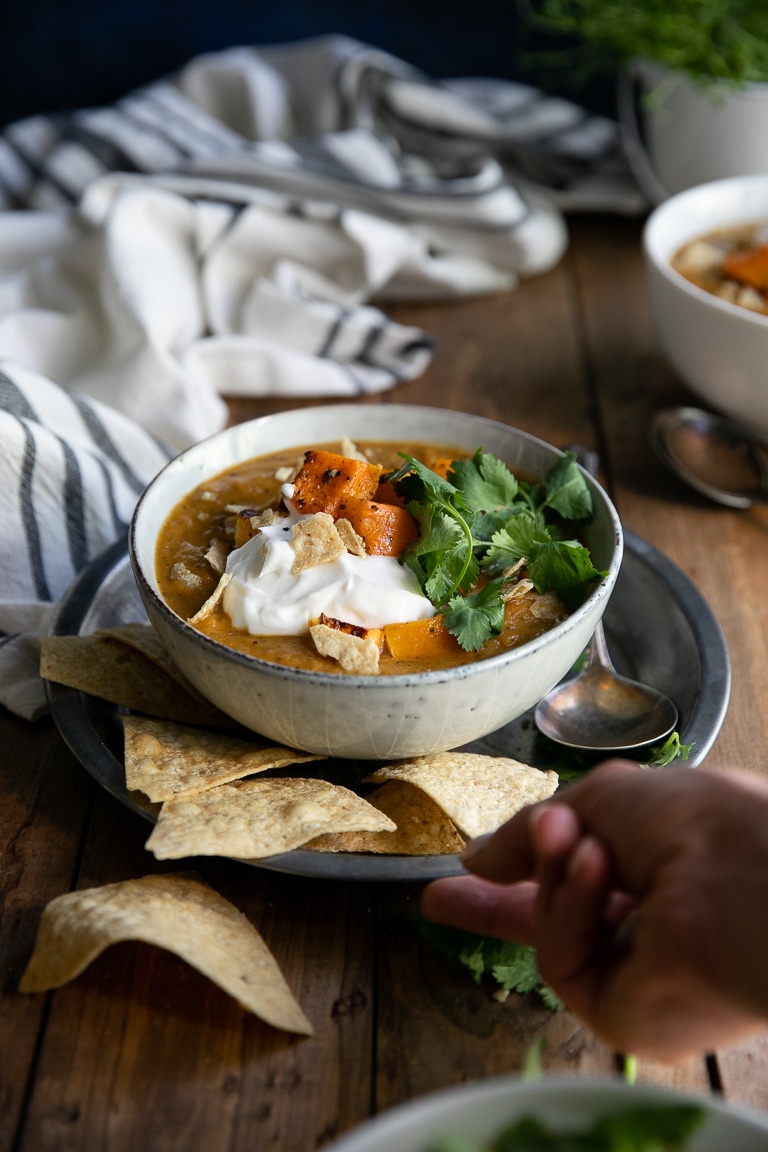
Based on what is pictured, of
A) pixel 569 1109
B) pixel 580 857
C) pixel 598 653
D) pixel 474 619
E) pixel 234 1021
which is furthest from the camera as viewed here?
pixel 598 653

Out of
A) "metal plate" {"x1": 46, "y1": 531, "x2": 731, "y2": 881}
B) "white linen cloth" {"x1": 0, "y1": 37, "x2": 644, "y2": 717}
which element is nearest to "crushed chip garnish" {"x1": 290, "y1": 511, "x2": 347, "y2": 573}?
"metal plate" {"x1": 46, "y1": 531, "x2": 731, "y2": 881}

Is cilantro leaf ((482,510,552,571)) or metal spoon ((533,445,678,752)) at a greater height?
cilantro leaf ((482,510,552,571))

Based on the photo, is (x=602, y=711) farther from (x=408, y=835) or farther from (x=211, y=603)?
(x=211, y=603)

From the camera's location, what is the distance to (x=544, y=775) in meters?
1.82

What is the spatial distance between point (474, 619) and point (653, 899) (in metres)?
0.63

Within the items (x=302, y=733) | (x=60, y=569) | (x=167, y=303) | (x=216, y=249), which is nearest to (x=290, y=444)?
(x=60, y=569)

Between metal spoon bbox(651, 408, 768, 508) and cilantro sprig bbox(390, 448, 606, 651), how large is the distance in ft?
2.83

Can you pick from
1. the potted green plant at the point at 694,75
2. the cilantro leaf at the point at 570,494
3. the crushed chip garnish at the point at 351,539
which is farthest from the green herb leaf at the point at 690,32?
the crushed chip garnish at the point at 351,539

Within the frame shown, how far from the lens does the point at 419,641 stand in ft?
5.93

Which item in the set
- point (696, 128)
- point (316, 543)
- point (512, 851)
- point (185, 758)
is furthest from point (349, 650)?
point (696, 128)

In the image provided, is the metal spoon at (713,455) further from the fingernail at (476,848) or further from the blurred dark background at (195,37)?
the blurred dark background at (195,37)

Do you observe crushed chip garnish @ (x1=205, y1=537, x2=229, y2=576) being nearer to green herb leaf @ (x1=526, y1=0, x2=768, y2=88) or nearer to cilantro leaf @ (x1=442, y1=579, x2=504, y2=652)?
cilantro leaf @ (x1=442, y1=579, x2=504, y2=652)

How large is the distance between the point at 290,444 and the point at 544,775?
87 cm

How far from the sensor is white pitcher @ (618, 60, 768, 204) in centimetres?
347
